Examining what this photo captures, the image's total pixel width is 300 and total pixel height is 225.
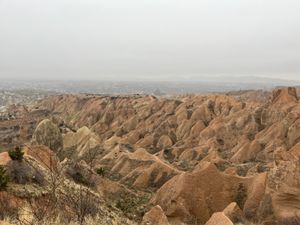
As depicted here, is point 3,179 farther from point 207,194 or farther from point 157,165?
point 157,165

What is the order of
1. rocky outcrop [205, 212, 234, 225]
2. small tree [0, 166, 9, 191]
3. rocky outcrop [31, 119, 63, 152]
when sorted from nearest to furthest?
rocky outcrop [205, 212, 234, 225] < small tree [0, 166, 9, 191] < rocky outcrop [31, 119, 63, 152]

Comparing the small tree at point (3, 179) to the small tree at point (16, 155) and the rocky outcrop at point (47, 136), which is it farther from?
the rocky outcrop at point (47, 136)

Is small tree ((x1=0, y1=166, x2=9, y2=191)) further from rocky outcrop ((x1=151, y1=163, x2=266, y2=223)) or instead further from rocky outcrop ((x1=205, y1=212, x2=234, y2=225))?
rocky outcrop ((x1=151, y1=163, x2=266, y2=223))

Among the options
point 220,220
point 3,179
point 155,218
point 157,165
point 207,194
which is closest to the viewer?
point 220,220

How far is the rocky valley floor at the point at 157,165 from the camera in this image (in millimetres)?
19781

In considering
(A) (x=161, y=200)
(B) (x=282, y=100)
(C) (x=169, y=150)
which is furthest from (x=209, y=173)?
(B) (x=282, y=100)

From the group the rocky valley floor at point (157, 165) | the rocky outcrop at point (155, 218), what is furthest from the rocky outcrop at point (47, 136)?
the rocky outcrop at point (155, 218)

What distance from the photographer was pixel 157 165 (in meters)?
44.8

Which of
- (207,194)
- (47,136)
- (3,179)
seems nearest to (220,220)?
(3,179)

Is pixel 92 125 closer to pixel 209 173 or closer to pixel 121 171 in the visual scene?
pixel 121 171

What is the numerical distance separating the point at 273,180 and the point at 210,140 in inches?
2067

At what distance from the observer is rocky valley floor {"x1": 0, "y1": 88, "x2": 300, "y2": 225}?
19781 mm

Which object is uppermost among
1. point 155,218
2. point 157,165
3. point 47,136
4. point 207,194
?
point 155,218

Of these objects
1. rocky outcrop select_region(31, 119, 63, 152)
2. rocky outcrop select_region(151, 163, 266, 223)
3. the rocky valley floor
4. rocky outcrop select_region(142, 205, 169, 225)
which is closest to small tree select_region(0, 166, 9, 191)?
the rocky valley floor
